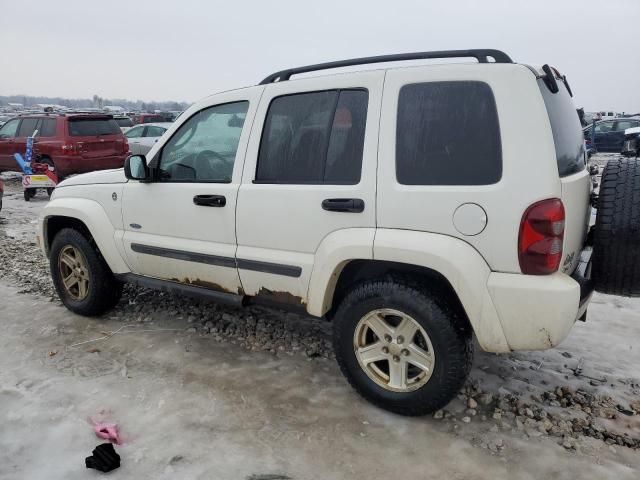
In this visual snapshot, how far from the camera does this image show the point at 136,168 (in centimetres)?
369

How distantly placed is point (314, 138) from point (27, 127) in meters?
12.2

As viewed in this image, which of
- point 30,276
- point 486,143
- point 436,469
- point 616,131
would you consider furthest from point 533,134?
point 616,131

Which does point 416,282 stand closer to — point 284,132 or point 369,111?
point 369,111

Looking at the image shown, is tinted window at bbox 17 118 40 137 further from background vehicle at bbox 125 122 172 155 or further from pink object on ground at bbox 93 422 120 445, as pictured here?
pink object on ground at bbox 93 422 120 445

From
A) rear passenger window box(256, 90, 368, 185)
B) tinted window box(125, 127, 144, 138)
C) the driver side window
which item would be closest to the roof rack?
rear passenger window box(256, 90, 368, 185)

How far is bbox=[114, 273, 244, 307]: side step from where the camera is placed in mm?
3502

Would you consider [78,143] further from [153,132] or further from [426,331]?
[426,331]

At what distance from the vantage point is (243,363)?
3.58m

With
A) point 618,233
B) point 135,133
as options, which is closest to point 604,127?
point 135,133

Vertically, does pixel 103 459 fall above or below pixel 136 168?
below

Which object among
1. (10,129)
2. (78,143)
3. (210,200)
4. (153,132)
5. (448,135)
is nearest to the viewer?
(448,135)

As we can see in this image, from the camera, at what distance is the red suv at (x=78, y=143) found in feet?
37.2

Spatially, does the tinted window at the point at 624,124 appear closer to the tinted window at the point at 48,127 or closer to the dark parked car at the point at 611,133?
the dark parked car at the point at 611,133

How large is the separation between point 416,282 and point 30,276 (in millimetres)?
4728
